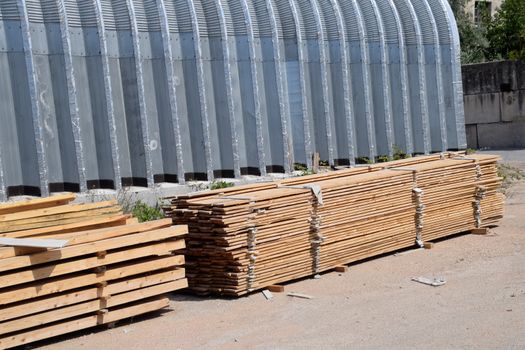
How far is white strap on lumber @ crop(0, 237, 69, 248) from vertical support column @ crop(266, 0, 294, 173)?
7.68m

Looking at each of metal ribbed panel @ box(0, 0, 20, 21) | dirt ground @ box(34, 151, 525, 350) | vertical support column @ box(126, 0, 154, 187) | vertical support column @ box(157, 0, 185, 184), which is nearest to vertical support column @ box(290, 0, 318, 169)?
vertical support column @ box(157, 0, 185, 184)

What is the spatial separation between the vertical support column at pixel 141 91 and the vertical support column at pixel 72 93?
112cm

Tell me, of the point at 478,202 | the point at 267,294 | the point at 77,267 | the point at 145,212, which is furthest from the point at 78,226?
the point at 478,202

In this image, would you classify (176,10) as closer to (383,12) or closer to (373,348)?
(383,12)

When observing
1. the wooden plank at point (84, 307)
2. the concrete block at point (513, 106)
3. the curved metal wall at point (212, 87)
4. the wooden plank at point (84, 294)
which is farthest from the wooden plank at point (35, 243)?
the concrete block at point (513, 106)

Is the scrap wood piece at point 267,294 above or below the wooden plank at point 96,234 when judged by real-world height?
below

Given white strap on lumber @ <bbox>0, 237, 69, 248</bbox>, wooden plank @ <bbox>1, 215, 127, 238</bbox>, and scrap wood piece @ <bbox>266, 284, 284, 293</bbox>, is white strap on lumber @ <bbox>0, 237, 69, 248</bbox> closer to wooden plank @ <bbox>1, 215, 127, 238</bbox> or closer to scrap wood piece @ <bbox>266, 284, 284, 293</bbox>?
wooden plank @ <bbox>1, 215, 127, 238</bbox>

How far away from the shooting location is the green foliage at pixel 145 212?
1228 centimetres

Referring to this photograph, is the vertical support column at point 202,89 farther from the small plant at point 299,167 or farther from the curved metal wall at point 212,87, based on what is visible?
the small plant at point 299,167

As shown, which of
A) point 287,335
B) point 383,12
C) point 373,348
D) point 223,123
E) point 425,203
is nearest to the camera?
point 373,348

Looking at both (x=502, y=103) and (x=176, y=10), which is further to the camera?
(x=502, y=103)

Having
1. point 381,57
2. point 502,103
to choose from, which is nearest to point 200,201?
point 381,57

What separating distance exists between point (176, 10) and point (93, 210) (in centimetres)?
551

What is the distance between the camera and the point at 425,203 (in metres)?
12.4
